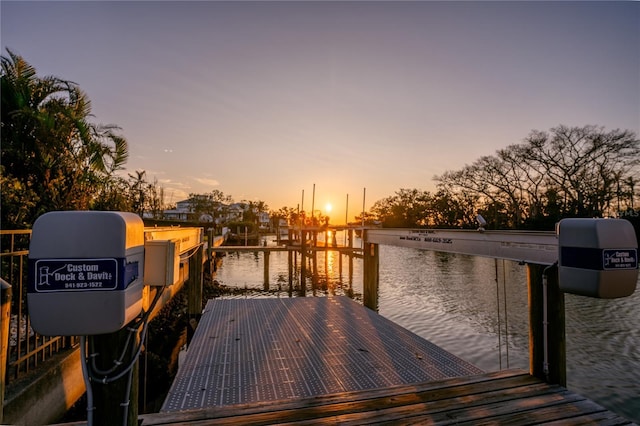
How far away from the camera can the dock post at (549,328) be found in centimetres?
308

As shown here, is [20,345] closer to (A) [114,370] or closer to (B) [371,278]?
(A) [114,370]

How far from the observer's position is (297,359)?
187 inches

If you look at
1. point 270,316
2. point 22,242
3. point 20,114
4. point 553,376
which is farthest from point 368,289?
point 20,114

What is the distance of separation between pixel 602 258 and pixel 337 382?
2.87 metres

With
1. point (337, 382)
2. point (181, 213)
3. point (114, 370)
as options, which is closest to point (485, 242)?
point (337, 382)

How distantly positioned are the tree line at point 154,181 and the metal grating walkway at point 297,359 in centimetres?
453

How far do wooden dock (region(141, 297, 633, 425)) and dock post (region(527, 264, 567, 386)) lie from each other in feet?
0.39

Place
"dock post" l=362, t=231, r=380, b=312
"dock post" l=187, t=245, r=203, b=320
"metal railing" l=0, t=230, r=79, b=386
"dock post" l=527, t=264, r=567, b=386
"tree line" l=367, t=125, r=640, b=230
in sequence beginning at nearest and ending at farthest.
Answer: "dock post" l=527, t=264, r=567, b=386, "metal railing" l=0, t=230, r=79, b=386, "dock post" l=362, t=231, r=380, b=312, "dock post" l=187, t=245, r=203, b=320, "tree line" l=367, t=125, r=640, b=230

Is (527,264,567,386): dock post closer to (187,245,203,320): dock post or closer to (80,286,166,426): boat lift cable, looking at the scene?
(80,286,166,426): boat lift cable

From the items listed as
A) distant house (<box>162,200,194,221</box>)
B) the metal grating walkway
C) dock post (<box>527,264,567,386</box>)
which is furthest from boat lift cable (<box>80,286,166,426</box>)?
distant house (<box>162,200,194,221</box>)

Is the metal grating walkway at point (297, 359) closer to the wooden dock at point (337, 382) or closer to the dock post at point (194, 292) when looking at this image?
the wooden dock at point (337, 382)

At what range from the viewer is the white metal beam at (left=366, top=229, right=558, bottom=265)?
3.45 meters

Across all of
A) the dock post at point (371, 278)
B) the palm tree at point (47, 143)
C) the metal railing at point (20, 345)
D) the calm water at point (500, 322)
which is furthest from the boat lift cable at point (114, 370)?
the dock post at point (371, 278)

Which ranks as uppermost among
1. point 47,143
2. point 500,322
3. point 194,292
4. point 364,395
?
point 47,143
